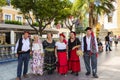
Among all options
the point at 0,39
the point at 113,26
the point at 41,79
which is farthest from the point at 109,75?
the point at 113,26

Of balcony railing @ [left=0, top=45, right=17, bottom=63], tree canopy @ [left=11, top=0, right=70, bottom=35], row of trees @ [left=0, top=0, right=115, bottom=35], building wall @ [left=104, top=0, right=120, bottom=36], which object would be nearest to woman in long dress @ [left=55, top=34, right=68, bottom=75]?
balcony railing @ [left=0, top=45, right=17, bottom=63]

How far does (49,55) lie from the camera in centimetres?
1234

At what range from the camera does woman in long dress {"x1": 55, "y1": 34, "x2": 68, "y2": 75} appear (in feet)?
39.9

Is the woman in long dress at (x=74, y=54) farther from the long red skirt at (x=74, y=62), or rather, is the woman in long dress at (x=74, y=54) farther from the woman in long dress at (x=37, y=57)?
the woman in long dress at (x=37, y=57)

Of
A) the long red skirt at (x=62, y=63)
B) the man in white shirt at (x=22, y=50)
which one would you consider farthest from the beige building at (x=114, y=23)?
the man in white shirt at (x=22, y=50)

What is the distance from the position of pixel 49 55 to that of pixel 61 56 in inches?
20.4

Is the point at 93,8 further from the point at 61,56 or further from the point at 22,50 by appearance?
the point at 22,50

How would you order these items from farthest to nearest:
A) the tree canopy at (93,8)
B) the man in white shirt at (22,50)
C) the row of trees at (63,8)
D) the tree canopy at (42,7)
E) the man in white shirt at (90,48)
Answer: the tree canopy at (42,7), the row of trees at (63,8), the tree canopy at (93,8), the man in white shirt at (90,48), the man in white shirt at (22,50)

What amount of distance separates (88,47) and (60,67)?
1.51 meters

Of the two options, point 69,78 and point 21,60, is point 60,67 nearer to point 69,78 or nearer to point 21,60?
point 69,78

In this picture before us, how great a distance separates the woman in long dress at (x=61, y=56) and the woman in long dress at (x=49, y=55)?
0.21 meters

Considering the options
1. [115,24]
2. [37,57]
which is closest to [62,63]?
[37,57]

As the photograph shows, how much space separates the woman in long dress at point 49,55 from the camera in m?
12.2

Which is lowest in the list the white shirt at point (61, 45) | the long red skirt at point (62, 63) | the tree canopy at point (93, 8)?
the long red skirt at point (62, 63)
